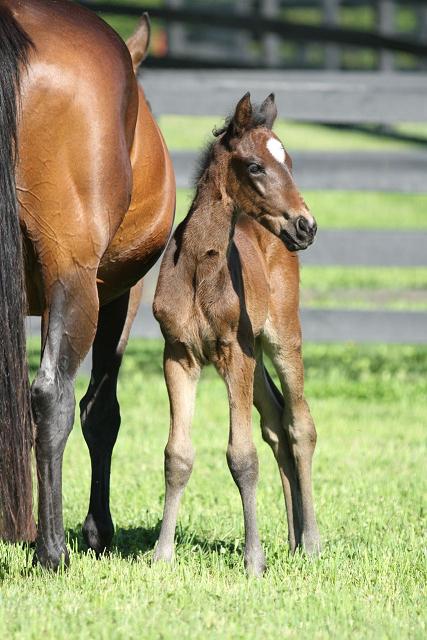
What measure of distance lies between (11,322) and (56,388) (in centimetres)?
27

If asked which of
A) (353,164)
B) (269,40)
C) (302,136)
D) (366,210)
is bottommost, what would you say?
(366,210)

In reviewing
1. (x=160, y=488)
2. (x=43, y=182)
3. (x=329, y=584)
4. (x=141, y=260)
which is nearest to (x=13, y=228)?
(x=43, y=182)

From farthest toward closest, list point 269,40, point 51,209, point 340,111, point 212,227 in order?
1. point 269,40
2. point 340,111
3. point 212,227
4. point 51,209

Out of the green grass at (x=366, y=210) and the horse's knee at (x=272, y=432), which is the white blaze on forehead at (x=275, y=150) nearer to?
the horse's knee at (x=272, y=432)

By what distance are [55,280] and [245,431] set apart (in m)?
0.99

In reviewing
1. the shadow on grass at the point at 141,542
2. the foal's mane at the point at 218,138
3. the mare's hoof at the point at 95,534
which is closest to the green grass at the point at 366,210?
the shadow on grass at the point at 141,542

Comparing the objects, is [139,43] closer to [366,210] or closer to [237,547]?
[237,547]

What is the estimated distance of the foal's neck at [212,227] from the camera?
4.49m

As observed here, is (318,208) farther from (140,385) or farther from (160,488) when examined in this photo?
(160,488)

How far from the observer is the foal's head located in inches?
165

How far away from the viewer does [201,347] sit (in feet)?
14.6

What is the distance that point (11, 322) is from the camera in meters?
3.92

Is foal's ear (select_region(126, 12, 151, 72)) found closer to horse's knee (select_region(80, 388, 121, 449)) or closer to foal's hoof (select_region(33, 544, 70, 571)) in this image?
horse's knee (select_region(80, 388, 121, 449))

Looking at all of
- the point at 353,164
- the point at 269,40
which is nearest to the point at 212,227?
the point at 353,164
